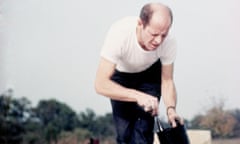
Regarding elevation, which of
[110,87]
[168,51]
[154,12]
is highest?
[154,12]

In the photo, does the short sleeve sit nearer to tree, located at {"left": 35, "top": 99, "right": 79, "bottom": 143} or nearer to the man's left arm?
the man's left arm

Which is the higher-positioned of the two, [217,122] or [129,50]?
[129,50]

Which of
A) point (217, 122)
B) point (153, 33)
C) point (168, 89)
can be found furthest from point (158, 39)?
point (217, 122)

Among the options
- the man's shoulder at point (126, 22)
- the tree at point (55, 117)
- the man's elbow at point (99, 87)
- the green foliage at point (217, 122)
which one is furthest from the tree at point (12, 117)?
the green foliage at point (217, 122)

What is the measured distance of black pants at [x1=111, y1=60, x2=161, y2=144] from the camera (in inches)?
50.0

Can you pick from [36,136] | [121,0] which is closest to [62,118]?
[36,136]

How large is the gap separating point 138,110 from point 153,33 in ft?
0.81

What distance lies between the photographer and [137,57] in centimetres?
124

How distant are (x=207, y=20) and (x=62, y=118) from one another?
1.99ft

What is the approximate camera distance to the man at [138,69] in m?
1.21

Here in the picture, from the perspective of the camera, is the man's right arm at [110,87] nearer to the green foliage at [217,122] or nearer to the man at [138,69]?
the man at [138,69]

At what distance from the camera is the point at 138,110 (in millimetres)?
1277

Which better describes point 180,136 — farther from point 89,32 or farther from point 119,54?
point 89,32

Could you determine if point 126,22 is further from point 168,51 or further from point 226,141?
point 226,141
